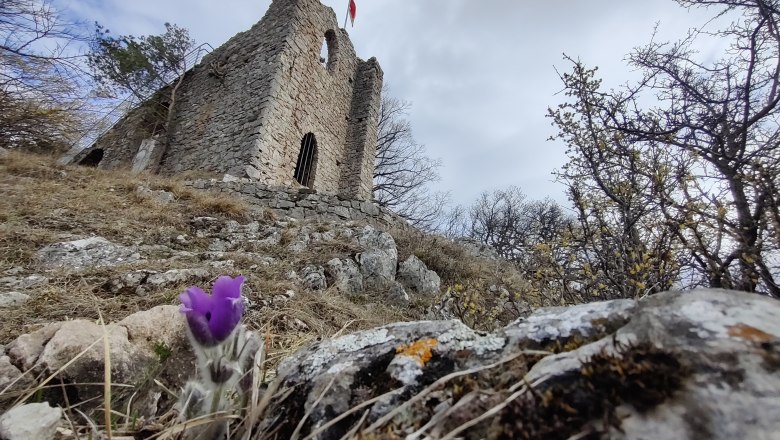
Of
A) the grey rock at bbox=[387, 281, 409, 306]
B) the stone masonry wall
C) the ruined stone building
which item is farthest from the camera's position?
the ruined stone building

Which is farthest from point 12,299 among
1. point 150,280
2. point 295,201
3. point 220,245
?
point 295,201

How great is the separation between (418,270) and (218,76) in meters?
7.39

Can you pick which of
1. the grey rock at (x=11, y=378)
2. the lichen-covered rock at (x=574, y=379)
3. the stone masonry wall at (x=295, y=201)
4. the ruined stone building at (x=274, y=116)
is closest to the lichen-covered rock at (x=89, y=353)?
the grey rock at (x=11, y=378)

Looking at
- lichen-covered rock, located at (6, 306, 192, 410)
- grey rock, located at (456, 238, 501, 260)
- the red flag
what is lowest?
lichen-covered rock, located at (6, 306, 192, 410)

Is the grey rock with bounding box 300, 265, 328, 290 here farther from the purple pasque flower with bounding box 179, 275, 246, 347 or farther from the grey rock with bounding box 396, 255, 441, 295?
the purple pasque flower with bounding box 179, 275, 246, 347

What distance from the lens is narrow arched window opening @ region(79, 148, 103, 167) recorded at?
11835mm

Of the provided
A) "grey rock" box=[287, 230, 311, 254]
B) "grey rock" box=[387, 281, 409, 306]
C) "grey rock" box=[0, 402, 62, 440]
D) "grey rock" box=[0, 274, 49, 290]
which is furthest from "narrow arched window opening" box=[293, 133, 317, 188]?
"grey rock" box=[0, 402, 62, 440]

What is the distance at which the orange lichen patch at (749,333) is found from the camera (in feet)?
1.71

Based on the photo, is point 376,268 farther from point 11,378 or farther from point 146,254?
point 11,378

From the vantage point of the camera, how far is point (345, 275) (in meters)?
4.52

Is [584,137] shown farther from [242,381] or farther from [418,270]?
[242,381]

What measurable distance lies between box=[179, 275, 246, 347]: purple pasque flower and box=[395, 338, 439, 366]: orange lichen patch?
1.20 ft

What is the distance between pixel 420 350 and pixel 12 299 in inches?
117

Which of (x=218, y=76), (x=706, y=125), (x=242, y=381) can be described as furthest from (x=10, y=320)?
(x=218, y=76)
